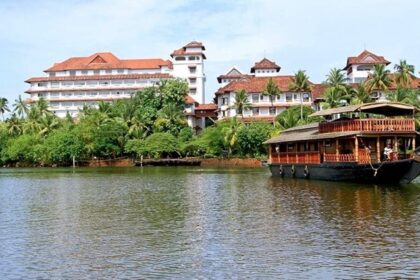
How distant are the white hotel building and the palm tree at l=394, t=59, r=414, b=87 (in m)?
38.3

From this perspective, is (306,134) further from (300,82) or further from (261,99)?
(261,99)

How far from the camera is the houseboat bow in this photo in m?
31.8

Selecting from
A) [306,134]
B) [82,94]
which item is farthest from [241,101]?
[306,134]

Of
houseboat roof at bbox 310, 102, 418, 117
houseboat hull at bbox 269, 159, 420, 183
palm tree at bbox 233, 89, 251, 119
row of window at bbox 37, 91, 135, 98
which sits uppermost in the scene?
row of window at bbox 37, 91, 135, 98

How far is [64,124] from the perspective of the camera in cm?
8688

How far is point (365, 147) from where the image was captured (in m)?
32.8

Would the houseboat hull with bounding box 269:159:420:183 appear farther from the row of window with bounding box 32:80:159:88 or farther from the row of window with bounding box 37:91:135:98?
the row of window with bounding box 37:91:135:98

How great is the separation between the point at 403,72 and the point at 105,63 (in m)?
57.5

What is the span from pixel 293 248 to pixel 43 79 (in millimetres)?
99506

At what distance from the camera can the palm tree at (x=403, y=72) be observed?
7368cm

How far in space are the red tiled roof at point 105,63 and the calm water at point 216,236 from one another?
80.3 metres

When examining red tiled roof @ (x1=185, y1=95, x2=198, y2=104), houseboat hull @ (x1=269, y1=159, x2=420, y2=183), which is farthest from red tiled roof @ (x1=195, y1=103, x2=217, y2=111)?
houseboat hull @ (x1=269, y1=159, x2=420, y2=183)

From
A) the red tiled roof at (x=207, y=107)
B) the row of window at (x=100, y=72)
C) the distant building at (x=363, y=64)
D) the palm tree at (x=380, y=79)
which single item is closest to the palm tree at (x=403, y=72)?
the palm tree at (x=380, y=79)

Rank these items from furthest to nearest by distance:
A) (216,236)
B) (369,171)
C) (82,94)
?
(82,94) < (369,171) < (216,236)
